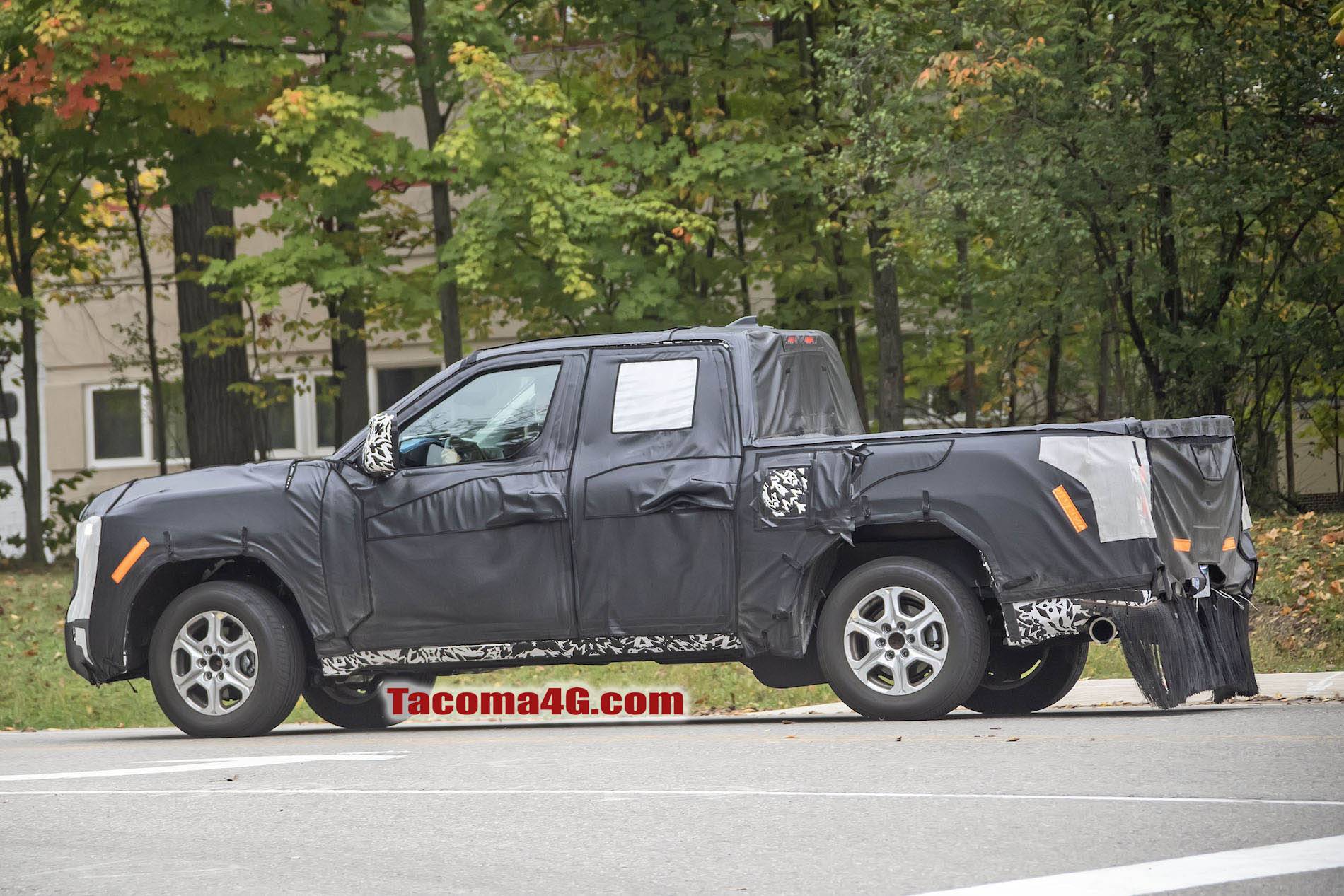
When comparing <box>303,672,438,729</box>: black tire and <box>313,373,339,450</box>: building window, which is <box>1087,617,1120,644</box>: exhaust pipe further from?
<box>313,373,339,450</box>: building window

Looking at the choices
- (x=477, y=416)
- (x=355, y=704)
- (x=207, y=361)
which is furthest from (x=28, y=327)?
(x=477, y=416)

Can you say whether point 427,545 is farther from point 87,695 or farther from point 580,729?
point 87,695

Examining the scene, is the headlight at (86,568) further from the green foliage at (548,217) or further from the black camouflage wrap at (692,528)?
the green foliage at (548,217)

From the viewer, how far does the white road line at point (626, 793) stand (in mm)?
6754

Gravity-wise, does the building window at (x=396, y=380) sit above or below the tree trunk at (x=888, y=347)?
above

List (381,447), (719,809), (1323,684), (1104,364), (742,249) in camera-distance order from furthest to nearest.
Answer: (742,249), (1104,364), (1323,684), (381,447), (719,809)

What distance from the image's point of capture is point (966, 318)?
924 inches

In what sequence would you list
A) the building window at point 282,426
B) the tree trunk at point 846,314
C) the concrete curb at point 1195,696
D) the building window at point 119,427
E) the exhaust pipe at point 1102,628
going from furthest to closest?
the building window at point 119,427, the building window at point 282,426, the tree trunk at point 846,314, the concrete curb at point 1195,696, the exhaust pipe at point 1102,628

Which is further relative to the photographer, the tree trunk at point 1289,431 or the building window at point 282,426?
the building window at point 282,426

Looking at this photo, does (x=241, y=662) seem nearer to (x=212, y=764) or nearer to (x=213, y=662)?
(x=213, y=662)

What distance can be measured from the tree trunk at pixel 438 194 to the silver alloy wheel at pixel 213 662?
1175 centimetres

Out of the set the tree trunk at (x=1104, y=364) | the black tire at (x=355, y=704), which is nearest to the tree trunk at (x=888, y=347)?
the tree trunk at (x=1104, y=364)

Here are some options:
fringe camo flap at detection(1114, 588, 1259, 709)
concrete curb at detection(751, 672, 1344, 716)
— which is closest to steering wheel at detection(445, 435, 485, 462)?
concrete curb at detection(751, 672, 1344, 716)

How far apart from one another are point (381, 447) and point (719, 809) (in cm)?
387
